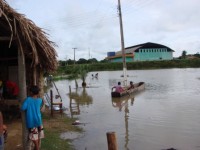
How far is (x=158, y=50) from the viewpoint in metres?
92.6

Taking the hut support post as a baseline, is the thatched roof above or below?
above

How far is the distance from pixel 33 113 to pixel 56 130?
14.4 feet

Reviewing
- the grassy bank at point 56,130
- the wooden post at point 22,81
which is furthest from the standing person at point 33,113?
the grassy bank at point 56,130

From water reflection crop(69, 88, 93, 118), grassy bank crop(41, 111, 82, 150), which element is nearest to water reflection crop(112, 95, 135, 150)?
water reflection crop(69, 88, 93, 118)

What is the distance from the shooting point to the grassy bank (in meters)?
9.20

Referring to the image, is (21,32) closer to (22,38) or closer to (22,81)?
(22,38)

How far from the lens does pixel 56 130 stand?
11.5 m

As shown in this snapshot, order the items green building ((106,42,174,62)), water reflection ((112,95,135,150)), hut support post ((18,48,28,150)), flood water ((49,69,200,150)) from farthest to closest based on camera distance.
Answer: green building ((106,42,174,62))
water reflection ((112,95,135,150))
flood water ((49,69,200,150))
hut support post ((18,48,28,150))

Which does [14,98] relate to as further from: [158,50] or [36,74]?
[158,50]

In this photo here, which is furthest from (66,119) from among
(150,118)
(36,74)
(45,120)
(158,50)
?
(158,50)

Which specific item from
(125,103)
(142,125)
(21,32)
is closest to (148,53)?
(125,103)

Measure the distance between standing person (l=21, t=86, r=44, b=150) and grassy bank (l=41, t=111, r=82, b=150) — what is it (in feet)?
4.64

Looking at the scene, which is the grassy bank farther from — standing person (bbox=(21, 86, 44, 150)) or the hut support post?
standing person (bbox=(21, 86, 44, 150))

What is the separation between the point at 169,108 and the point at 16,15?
1238 centimetres
